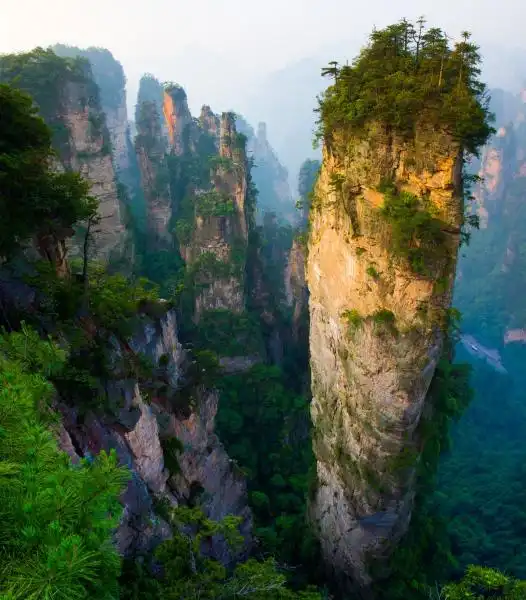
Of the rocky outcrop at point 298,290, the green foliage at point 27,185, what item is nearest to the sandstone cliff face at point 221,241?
the rocky outcrop at point 298,290

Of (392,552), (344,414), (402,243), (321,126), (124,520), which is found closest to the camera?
(124,520)

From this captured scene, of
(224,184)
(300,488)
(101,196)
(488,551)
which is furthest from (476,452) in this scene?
(101,196)

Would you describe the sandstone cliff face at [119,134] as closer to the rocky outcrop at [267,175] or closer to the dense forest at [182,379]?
the dense forest at [182,379]

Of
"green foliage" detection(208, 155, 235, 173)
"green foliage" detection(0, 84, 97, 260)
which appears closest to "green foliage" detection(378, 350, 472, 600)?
"green foliage" detection(0, 84, 97, 260)

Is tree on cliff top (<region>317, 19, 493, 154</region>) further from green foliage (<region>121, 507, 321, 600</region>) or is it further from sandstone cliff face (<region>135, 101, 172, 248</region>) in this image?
sandstone cliff face (<region>135, 101, 172, 248</region>)

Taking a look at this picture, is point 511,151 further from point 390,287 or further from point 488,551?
point 390,287

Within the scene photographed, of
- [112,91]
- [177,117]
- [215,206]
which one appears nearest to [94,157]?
[215,206]

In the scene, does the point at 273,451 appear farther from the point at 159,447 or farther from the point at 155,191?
the point at 155,191
